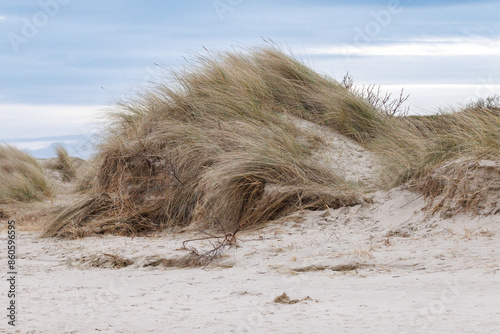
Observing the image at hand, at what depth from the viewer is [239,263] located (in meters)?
4.65

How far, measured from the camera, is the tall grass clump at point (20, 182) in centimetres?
989

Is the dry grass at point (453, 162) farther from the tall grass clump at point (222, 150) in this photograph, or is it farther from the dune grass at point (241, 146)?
the tall grass clump at point (222, 150)

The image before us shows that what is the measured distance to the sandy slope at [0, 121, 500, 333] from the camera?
298 cm

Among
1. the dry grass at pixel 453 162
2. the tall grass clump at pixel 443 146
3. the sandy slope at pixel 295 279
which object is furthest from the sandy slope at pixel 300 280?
the tall grass clump at pixel 443 146

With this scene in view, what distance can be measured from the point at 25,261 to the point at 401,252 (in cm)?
344

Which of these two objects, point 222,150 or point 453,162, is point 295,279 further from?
point 222,150

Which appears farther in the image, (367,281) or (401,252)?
(401,252)

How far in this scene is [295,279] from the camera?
13.0ft

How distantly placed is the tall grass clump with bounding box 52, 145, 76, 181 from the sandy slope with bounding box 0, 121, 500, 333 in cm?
790

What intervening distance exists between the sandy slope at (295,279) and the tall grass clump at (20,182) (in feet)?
12.5

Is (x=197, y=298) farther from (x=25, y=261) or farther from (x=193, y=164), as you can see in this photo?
(x=193, y=164)

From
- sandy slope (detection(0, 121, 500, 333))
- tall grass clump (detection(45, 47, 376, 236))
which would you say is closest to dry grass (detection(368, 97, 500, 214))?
sandy slope (detection(0, 121, 500, 333))

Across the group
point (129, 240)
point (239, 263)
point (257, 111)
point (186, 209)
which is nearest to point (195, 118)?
point (257, 111)

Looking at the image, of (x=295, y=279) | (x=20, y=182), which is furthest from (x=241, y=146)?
(x=20, y=182)
